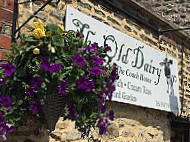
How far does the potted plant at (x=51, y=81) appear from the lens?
85.4 inches

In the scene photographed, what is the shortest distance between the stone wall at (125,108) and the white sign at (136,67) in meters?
0.12

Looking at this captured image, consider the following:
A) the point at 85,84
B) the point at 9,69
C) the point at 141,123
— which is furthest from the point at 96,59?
the point at 141,123

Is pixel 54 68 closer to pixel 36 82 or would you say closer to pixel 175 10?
pixel 36 82

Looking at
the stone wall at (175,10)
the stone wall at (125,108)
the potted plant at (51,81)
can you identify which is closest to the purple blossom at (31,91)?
the potted plant at (51,81)

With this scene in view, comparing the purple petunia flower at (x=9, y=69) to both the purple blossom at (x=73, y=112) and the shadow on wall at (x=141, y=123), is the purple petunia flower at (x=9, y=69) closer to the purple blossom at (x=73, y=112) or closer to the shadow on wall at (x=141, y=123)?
the purple blossom at (x=73, y=112)

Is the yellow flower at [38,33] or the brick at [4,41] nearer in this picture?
the yellow flower at [38,33]

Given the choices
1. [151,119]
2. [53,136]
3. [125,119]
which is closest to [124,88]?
[125,119]

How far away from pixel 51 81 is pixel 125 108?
2045 mm

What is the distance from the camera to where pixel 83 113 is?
233 cm

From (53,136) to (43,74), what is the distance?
1153 mm

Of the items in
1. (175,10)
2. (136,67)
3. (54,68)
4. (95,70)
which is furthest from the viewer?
(175,10)

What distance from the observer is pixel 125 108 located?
4102 mm

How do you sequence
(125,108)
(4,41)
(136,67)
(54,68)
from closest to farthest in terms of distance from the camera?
(54,68) → (4,41) → (125,108) → (136,67)

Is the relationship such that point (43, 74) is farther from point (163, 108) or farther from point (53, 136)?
point (163, 108)
